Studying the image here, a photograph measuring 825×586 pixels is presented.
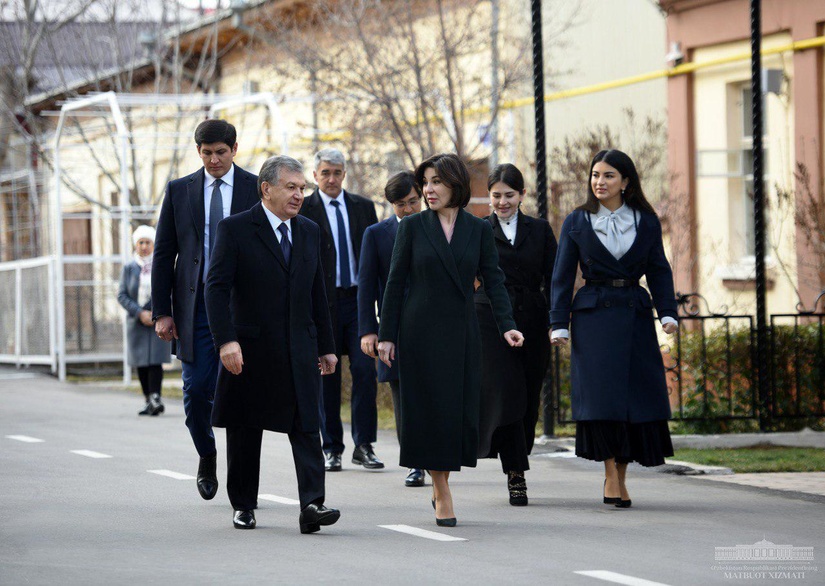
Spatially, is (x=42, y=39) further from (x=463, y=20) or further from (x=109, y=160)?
(x=463, y=20)

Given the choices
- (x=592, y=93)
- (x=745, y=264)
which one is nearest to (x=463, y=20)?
(x=592, y=93)

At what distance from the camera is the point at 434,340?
26.4 feet

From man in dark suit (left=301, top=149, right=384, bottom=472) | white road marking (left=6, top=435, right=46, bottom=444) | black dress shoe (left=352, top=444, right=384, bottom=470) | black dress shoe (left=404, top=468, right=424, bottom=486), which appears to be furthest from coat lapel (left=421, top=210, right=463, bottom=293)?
white road marking (left=6, top=435, right=46, bottom=444)

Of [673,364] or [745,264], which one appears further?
[745,264]

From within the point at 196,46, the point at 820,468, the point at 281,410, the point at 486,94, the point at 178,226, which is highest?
the point at 196,46

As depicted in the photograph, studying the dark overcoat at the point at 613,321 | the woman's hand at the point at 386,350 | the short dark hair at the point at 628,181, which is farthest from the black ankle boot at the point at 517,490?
the short dark hair at the point at 628,181

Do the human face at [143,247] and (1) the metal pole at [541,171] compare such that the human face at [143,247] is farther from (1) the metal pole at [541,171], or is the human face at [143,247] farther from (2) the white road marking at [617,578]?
(2) the white road marking at [617,578]

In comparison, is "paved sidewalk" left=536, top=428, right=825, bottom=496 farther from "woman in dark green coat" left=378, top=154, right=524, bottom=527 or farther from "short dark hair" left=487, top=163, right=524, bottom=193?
"woman in dark green coat" left=378, top=154, right=524, bottom=527

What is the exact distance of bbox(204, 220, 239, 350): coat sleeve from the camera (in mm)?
7602

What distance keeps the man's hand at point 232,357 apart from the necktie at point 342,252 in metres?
3.21

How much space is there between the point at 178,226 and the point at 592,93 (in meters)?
13.0

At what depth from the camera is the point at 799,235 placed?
1603 cm

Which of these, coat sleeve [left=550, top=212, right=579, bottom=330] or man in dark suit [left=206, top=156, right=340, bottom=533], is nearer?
man in dark suit [left=206, top=156, right=340, bottom=533]

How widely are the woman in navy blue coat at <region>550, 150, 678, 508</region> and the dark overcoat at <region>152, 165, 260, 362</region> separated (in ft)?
6.31
